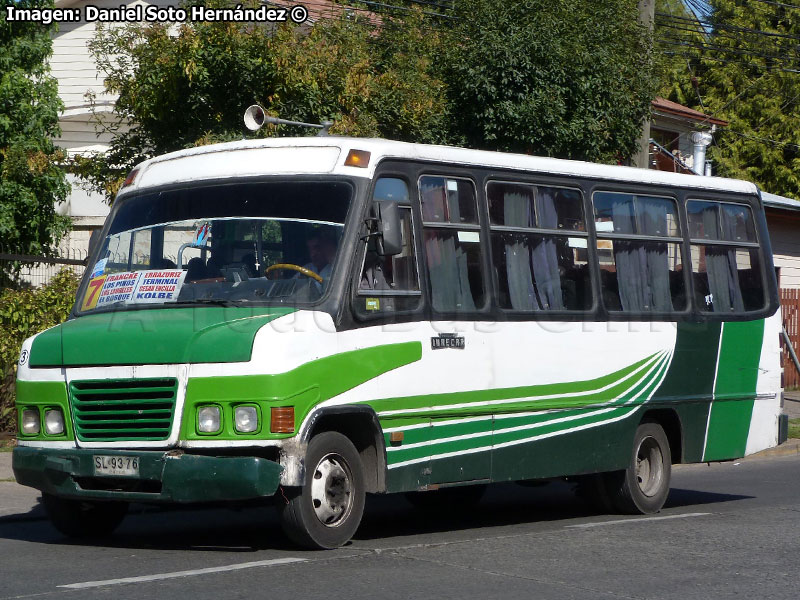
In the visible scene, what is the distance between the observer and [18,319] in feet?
49.0

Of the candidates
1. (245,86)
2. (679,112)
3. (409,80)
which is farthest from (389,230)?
(679,112)

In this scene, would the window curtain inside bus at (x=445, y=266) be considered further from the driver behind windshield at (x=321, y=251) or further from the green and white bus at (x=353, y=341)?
the driver behind windshield at (x=321, y=251)

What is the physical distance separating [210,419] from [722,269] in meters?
6.09

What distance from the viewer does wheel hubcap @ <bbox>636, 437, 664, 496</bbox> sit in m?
11.5

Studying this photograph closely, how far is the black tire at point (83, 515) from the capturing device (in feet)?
30.2

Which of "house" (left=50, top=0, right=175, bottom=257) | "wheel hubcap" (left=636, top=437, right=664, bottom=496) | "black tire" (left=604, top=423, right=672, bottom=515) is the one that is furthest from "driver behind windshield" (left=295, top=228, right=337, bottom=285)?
"house" (left=50, top=0, right=175, bottom=257)

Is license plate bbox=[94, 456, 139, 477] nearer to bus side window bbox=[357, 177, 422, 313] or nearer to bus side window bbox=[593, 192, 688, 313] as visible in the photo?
bus side window bbox=[357, 177, 422, 313]

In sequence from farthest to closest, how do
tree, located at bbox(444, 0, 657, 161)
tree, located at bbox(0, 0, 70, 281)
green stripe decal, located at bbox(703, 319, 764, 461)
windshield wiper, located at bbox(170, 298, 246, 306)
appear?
1. tree, located at bbox(444, 0, 657, 161)
2. tree, located at bbox(0, 0, 70, 281)
3. green stripe decal, located at bbox(703, 319, 764, 461)
4. windshield wiper, located at bbox(170, 298, 246, 306)

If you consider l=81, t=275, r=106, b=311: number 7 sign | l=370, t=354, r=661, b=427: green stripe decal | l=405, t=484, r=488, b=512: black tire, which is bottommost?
l=405, t=484, r=488, b=512: black tire

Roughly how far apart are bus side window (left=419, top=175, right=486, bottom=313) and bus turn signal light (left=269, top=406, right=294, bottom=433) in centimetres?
172

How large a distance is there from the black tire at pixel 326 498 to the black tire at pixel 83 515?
62.2 inches

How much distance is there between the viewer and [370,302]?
345 inches

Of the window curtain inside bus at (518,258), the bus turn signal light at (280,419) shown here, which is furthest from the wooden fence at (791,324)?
the bus turn signal light at (280,419)

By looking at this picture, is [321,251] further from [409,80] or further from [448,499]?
[409,80]
